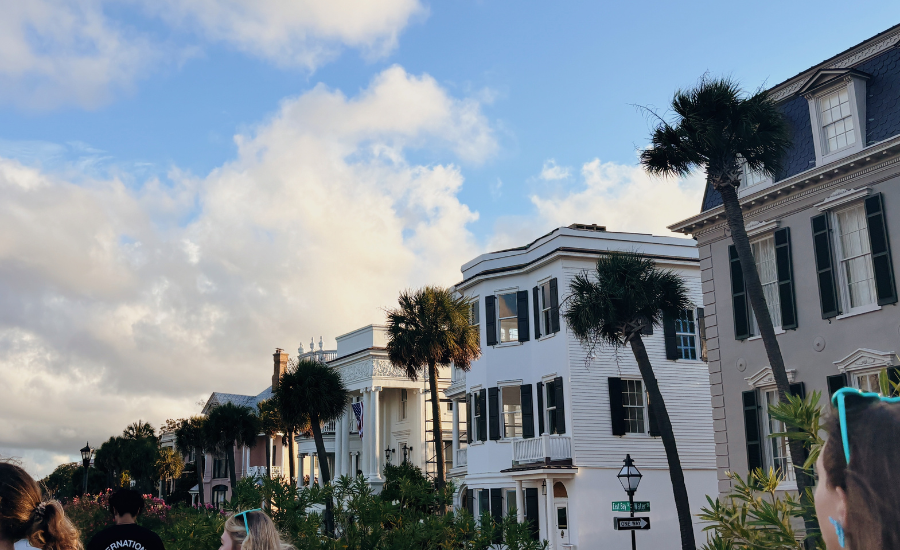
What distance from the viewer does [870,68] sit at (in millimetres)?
19719

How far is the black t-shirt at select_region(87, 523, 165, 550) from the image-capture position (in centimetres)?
621

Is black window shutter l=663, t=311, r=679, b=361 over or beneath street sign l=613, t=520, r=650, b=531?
over

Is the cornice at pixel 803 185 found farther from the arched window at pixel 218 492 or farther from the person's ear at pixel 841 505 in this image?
the arched window at pixel 218 492

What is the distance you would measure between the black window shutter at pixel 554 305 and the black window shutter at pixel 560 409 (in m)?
1.89

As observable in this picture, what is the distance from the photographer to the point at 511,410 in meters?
32.8

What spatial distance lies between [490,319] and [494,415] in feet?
12.3

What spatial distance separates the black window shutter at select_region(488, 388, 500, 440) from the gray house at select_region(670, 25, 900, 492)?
10894mm

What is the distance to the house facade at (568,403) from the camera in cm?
2945

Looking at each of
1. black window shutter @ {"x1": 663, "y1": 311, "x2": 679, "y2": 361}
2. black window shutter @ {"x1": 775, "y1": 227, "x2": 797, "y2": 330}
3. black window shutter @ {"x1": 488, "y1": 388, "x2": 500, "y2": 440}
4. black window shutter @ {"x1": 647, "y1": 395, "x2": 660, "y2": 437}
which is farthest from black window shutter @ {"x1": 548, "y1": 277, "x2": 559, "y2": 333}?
black window shutter @ {"x1": 775, "y1": 227, "x2": 797, "y2": 330}

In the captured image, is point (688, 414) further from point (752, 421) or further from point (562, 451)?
point (752, 421)

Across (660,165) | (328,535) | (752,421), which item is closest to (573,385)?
(752,421)

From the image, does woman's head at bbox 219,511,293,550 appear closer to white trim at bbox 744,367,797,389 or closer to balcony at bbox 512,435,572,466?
white trim at bbox 744,367,797,389

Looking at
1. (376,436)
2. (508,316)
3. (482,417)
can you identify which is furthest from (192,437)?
(508,316)

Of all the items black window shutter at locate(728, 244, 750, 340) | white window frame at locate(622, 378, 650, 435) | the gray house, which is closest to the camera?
the gray house
